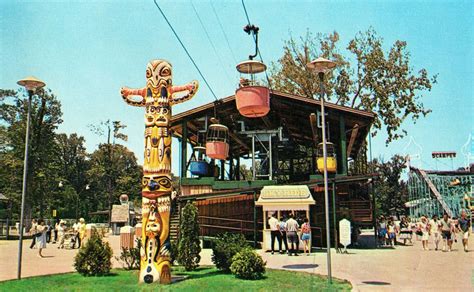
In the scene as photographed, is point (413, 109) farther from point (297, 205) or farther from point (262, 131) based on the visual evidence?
point (297, 205)

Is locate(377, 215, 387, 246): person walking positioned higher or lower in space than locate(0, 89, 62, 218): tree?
lower

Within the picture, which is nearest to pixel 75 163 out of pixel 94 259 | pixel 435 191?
pixel 435 191

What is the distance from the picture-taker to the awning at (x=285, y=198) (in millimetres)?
19109

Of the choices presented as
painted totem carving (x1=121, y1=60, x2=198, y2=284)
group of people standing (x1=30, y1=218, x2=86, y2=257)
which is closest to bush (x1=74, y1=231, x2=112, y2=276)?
painted totem carving (x1=121, y1=60, x2=198, y2=284)

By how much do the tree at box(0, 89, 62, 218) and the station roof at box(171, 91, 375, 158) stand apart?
20.0 meters

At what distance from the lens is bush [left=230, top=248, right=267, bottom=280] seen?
37.3 ft

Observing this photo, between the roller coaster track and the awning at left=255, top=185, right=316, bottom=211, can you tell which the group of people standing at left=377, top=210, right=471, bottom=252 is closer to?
the awning at left=255, top=185, right=316, bottom=211

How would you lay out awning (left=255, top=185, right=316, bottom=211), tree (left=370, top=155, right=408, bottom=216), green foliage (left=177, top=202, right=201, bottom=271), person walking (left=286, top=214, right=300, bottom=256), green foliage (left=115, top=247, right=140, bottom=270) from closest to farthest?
green foliage (left=177, top=202, right=201, bottom=271), green foliage (left=115, top=247, right=140, bottom=270), person walking (left=286, top=214, right=300, bottom=256), awning (left=255, top=185, right=316, bottom=211), tree (left=370, top=155, right=408, bottom=216)

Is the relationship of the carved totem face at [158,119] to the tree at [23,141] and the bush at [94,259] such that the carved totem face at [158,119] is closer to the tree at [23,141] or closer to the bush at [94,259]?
the bush at [94,259]

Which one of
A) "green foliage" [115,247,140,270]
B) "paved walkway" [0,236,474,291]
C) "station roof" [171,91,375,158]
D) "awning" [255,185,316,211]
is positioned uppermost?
"station roof" [171,91,375,158]

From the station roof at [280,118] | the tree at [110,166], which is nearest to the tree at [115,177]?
the tree at [110,166]

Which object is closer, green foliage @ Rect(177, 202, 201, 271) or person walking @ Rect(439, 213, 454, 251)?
green foliage @ Rect(177, 202, 201, 271)

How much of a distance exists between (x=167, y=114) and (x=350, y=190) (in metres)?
15.4

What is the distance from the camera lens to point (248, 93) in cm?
1484
